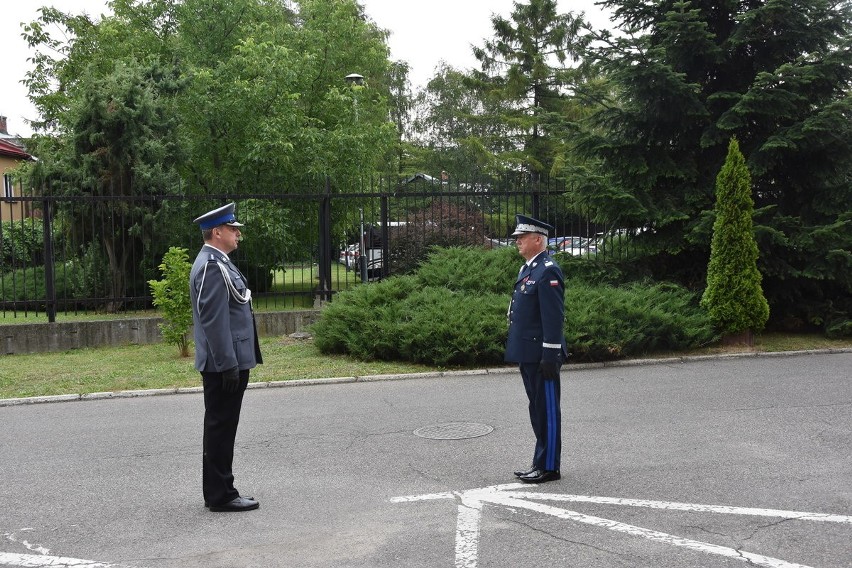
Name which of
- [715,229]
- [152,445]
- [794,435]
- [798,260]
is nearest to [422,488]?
[152,445]

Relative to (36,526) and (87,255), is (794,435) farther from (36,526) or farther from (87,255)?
(87,255)

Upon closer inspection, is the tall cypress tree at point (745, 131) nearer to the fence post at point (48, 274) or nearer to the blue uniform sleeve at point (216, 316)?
the blue uniform sleeve at point (216, 316)

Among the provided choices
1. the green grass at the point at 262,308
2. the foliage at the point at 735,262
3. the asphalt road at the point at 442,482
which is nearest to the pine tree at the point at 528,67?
the green grass at the point at 262,308

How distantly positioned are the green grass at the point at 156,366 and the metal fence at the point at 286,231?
5.71 feet

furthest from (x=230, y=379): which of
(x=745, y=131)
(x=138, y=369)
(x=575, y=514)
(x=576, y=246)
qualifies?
(x=745, y=131)

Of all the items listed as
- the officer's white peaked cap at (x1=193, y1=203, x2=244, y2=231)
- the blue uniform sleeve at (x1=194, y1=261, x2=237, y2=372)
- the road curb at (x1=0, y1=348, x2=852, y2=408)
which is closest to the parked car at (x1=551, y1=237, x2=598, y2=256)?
the road curb at (x1=0, y1=348, x2=852, y2=408)

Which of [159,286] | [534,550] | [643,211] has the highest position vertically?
[643,211]

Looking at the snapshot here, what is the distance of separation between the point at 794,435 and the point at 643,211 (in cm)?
686

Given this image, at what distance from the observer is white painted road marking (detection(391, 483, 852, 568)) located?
4383 millimetres

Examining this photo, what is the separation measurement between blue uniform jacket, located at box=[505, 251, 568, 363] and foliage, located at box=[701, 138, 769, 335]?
7165mm

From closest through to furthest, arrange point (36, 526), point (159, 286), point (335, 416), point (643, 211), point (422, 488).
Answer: point (36, 526), point (422, 488), point (335, 416), point (159, 286), point (643, 211)

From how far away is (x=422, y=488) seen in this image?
5.73 metres

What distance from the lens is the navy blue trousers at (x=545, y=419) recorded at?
585cm

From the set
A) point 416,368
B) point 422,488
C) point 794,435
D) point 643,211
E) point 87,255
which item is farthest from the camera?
point 87,255
